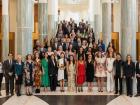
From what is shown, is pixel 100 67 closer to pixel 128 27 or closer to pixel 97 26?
pixel 128 27

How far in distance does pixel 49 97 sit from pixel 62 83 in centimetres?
189

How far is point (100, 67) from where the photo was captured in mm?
17531

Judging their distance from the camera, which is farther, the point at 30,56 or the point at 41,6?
the point at 41,6

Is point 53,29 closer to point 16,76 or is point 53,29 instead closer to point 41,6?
point 41,6

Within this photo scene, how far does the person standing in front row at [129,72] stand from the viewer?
16.5 meters

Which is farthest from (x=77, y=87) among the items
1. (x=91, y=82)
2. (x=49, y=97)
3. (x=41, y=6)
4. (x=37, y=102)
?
(x=41, y=6)

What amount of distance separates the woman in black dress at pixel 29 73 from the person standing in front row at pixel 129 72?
4.04 m

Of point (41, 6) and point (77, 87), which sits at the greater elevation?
point (41, 6)

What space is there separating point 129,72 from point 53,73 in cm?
346

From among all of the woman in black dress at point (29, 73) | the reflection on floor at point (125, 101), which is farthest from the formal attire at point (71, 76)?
the reflection on floor at point (125, 101)

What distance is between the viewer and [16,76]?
16.6 metres

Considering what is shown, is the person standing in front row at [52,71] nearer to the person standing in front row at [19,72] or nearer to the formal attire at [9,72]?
the person standing in front row at [19,72]

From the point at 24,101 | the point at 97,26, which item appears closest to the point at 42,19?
the point at 97,26

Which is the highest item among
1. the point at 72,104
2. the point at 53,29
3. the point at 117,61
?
the point at 53,29
